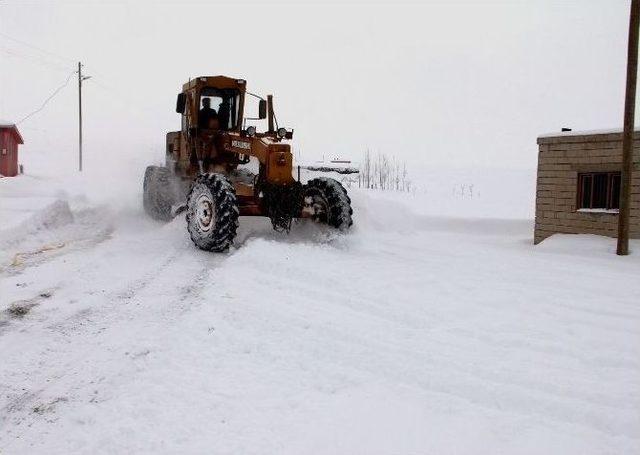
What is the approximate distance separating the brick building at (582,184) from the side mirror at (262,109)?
6.60 m

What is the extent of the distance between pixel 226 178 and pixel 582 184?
26.2 feet

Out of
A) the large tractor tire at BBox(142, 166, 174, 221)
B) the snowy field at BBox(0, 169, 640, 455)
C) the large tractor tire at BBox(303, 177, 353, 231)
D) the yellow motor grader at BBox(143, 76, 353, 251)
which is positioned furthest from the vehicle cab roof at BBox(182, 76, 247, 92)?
the snowy field at BBox(0, 169, 640, 455)

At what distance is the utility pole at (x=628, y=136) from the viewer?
10.2 m

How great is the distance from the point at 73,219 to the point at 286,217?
6.26m

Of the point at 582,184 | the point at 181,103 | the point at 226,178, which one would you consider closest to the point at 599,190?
the point at 582,184

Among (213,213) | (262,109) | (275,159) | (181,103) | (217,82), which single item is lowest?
(213,213)

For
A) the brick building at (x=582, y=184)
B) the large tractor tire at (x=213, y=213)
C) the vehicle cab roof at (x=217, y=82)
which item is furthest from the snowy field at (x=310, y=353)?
the vehicle cab roof at (x=217, y=82)

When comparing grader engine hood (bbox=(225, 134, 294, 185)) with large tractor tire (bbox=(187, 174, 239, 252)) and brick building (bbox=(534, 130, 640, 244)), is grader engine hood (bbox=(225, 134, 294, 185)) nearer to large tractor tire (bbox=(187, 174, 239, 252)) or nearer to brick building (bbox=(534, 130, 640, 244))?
large tractor tire (bbox=(187, 174, 239, 252))

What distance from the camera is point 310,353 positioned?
4449mm

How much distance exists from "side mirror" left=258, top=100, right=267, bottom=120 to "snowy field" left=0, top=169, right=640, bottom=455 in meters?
2.84

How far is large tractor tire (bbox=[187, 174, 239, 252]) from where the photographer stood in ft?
27.3

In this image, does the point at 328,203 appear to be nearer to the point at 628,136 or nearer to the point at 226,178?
the point at 226,178

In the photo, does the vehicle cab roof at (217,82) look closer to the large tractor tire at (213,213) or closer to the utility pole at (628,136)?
the large tractor tire at (213,213)

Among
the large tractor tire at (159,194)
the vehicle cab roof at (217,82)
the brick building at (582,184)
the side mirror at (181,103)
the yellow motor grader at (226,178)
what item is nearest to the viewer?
the yellow motor grader at (226,178)
